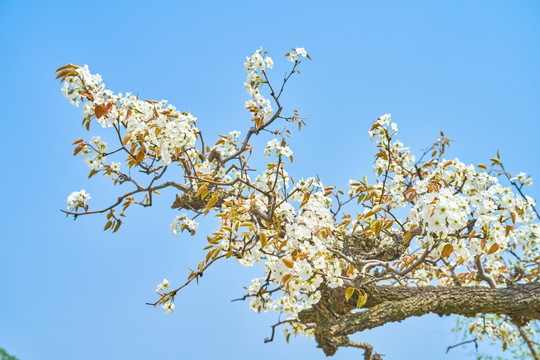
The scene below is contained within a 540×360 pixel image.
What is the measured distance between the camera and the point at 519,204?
11.0 feet

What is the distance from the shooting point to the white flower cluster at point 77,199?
3381 mm

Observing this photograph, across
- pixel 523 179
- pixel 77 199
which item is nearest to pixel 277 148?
pixel 77 199

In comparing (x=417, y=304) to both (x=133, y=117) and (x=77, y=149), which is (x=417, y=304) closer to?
(x=133, y=117)

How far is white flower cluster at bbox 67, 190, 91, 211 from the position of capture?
338cm

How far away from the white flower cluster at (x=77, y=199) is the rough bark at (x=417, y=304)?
2060 millimetres

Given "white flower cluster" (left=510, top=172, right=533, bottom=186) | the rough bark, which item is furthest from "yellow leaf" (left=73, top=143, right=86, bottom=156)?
"white flower cluster" (left=510, top=172, right=533, bottom=186)

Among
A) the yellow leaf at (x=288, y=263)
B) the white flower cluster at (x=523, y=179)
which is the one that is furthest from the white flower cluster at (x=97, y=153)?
the white flower cluster at (x=523, y=179)

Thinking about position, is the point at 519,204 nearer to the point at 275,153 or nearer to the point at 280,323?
the point at 275,153

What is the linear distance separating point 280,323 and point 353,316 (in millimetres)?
880

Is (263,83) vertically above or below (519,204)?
above

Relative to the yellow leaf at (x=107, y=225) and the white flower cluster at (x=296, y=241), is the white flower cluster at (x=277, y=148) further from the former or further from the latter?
the yellow leaf at (x=107, y=225)

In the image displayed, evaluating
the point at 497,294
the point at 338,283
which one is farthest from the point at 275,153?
the point at 497,294

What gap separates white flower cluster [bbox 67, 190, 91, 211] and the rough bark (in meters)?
2.06

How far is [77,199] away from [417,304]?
276 centimetres
